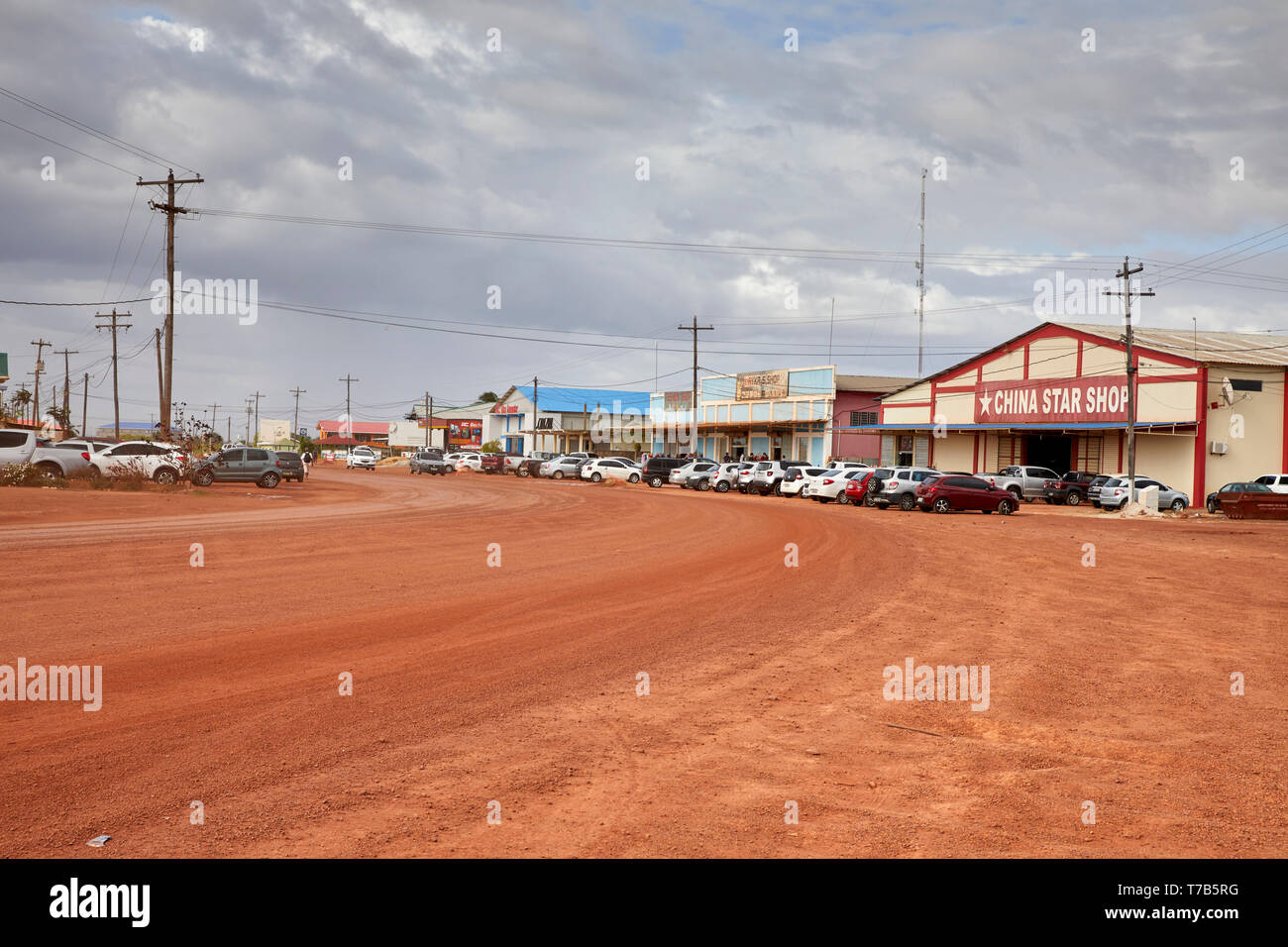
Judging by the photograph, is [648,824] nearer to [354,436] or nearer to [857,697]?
[857,697]

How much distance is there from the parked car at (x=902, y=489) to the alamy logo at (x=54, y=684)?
108 feet

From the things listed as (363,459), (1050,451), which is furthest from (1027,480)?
(363,459)

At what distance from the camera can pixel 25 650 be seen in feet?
29.5

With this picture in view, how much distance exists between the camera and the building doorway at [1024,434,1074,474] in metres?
53.0

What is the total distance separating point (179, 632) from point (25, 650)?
1.38m

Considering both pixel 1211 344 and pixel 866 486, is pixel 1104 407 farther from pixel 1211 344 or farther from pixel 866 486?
pixel 866 486

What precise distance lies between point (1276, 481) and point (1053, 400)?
12.7 meters

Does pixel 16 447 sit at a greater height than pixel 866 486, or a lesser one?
greater

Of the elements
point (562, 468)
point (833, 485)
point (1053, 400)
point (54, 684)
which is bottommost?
point (54, 684)

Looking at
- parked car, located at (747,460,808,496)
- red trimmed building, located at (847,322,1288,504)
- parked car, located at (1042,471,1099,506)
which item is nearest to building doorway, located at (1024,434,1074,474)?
red trimmed building, located at (847,322,1288,504)

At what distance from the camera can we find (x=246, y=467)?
41.7 metres

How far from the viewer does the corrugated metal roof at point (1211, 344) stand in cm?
4534

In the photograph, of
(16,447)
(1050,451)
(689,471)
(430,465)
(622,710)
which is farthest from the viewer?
(430,465)
